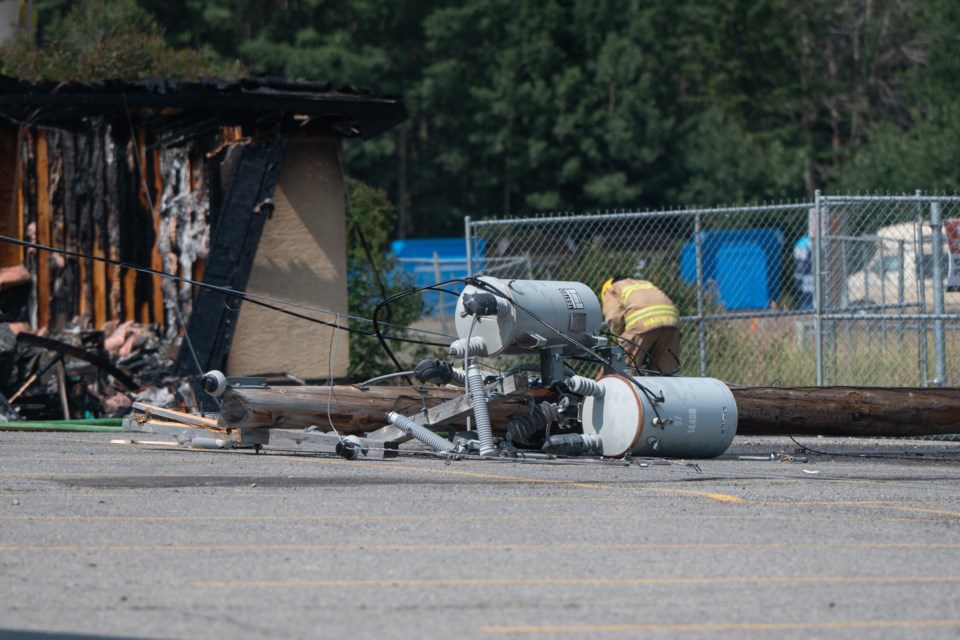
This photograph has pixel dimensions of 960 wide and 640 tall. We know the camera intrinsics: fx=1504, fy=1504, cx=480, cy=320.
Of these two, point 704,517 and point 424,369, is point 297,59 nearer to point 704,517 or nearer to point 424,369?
point 424,369

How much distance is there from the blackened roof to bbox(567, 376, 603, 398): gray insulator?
232 inches

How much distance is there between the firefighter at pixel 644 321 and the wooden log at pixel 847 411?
1219 mm

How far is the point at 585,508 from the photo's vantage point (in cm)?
835

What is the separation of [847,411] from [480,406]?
139 inches

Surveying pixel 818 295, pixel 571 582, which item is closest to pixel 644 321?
pixel 818 295

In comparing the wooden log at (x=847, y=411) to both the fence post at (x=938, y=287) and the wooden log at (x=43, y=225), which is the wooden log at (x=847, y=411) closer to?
the fence post at (x=938, y=287)

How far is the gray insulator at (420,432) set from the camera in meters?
10.9

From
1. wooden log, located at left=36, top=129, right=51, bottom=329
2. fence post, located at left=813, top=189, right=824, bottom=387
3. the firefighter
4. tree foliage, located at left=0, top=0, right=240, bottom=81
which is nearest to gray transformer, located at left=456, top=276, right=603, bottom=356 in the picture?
the firefighter

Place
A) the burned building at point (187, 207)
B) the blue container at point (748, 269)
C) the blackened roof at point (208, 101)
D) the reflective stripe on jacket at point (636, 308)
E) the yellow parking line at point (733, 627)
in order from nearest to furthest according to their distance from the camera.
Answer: the yellow parking line at point (733, 627) < the reflective stripe on jacket at point (636, 308) < the blackened roof at point (208, 101) < the burned building at point (187, 207) < the blue container at point (748, 269)

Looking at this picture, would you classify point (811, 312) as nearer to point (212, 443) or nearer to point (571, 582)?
point (212, 443)

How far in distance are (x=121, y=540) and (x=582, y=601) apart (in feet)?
7.74

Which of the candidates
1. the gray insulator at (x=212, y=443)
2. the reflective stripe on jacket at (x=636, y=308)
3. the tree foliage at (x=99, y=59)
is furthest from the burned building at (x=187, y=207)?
the gray insulator at (x=212, y=443)

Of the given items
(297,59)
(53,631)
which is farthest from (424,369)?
(297,59)

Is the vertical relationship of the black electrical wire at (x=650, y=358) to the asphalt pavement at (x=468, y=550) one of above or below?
above
